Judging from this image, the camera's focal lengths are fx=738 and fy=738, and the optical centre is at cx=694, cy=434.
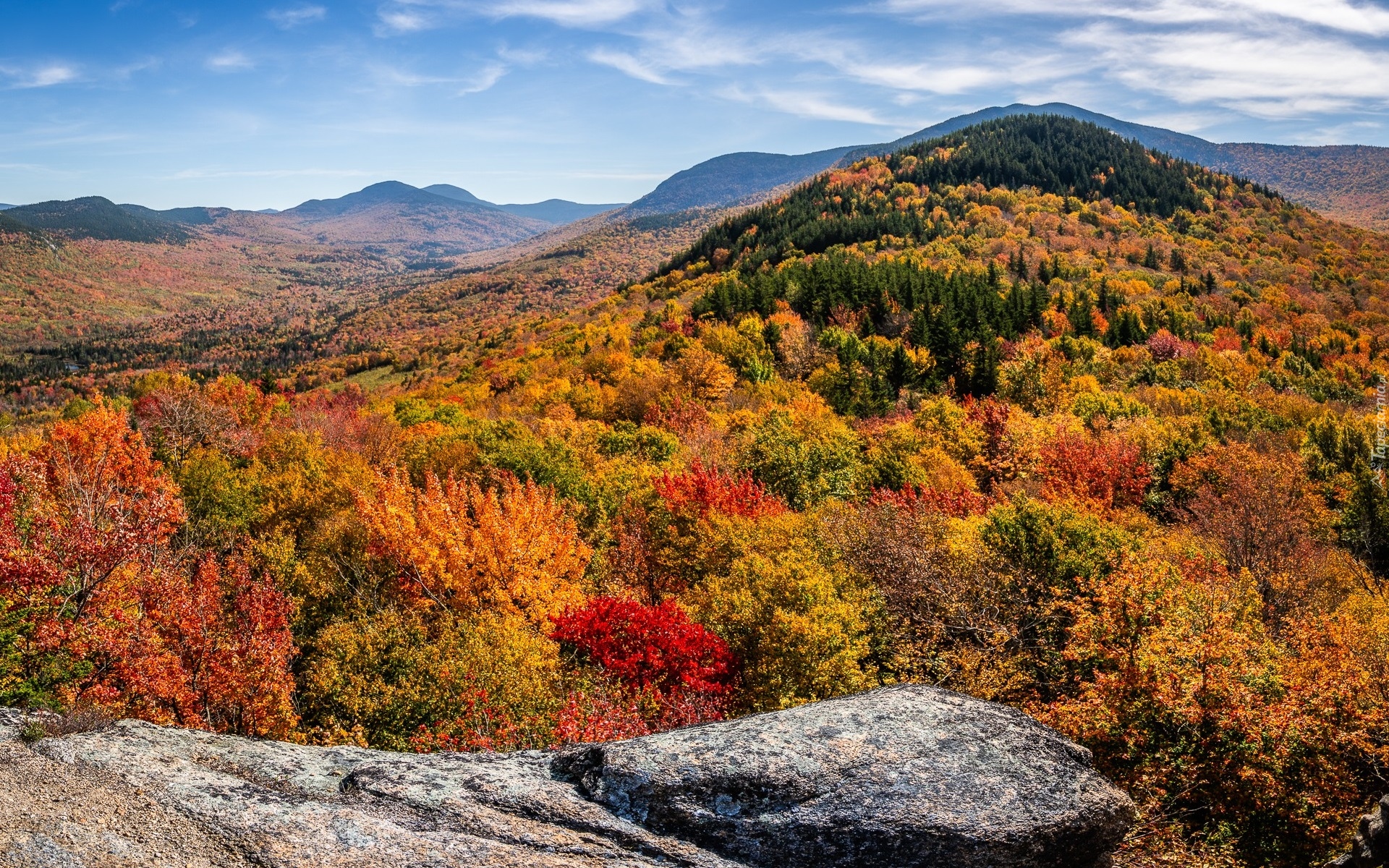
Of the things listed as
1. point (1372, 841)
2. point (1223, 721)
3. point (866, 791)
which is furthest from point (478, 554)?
point (1372, 841)

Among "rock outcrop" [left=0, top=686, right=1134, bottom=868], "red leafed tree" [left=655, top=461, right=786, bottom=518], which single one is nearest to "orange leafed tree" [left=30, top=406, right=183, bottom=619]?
"rock outcrop" [left=0, top=686, right=1134, bottom=868]

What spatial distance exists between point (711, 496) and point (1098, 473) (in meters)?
28.3

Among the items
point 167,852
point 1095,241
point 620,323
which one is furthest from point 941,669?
point 1095,241

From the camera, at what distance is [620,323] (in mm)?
120125

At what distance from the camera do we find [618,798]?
1231cm

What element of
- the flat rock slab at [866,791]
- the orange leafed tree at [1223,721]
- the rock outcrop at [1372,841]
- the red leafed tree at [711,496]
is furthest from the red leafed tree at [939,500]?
the flat rock slab at [866,791]

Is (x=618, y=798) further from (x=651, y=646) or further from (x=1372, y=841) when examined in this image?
(x=1372, y=841)

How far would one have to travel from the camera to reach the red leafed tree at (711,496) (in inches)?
1446

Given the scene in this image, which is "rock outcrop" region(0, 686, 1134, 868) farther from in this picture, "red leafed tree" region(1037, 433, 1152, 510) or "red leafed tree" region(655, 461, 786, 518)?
"red leafed tree" region(1037, 433, 1152, 510)

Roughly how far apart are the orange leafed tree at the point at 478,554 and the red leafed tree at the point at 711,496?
6.85m

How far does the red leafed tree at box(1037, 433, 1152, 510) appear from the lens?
156ft

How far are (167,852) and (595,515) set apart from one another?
30215 millimetres

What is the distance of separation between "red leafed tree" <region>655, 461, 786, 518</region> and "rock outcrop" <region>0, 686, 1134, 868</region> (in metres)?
22.5

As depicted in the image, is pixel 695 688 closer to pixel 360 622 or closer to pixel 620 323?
pixel 360 622
